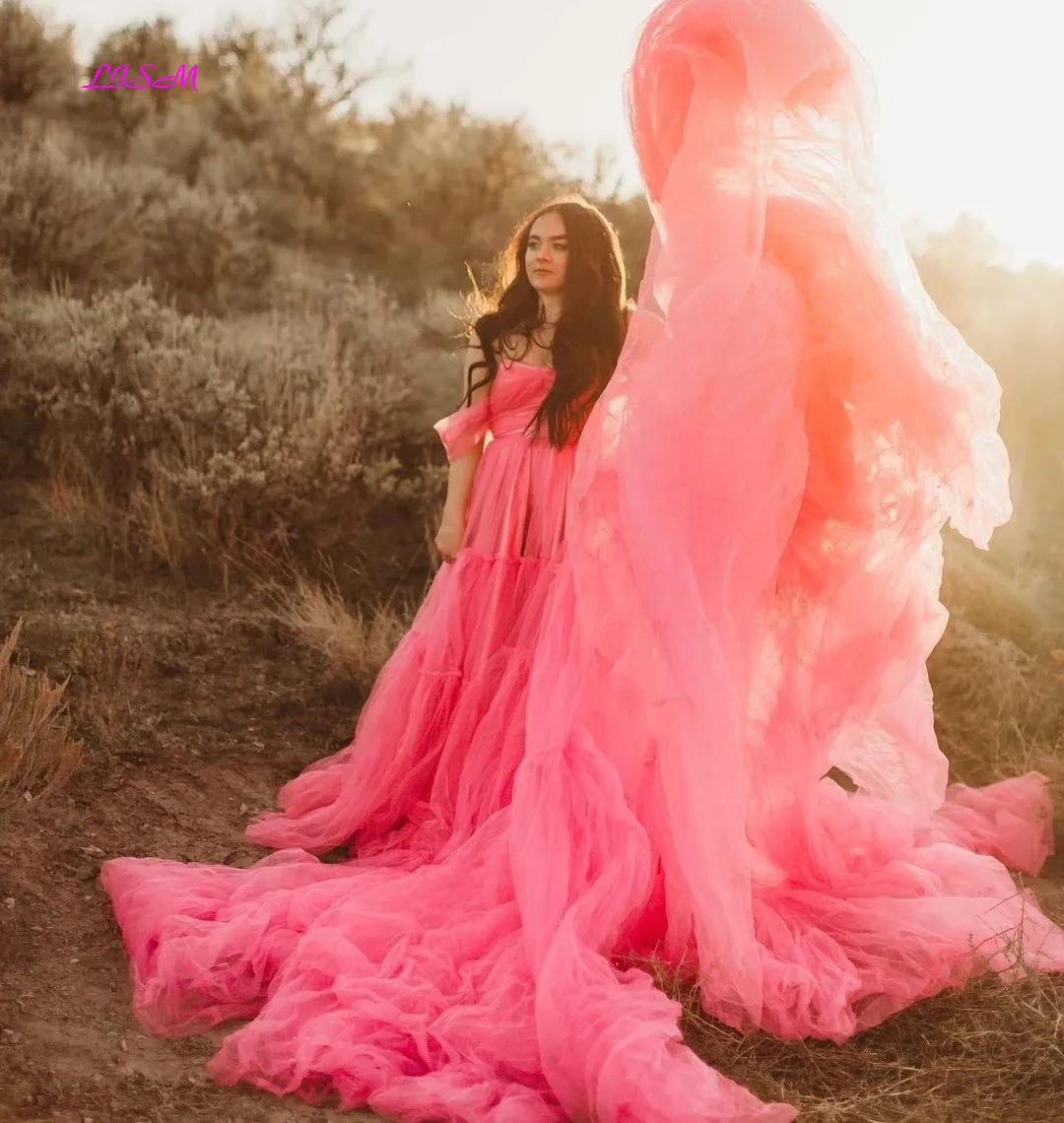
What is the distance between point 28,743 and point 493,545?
1686 mm

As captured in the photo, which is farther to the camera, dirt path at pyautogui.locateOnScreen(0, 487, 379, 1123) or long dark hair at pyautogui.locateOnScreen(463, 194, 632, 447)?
long dark hair at pyautogui.locateOnScreen(463, 194, 632, 447)

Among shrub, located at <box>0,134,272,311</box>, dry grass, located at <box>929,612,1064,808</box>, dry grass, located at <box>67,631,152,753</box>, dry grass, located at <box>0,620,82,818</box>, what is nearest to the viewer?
dry grass, located at <box>0,620,82,818</box>

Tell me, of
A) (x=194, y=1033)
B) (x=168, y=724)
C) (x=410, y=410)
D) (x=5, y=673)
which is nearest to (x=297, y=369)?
(x=410, y=410)

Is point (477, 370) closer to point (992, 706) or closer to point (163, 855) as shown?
point (163, 855)

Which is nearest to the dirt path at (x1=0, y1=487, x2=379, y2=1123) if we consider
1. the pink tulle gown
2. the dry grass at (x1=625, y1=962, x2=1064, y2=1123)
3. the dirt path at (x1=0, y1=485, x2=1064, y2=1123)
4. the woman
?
the dirt path at (x1=0, y1=485, x2=1064, y2=1123)

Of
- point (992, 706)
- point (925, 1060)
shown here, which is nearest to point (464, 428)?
point (925, 1060)

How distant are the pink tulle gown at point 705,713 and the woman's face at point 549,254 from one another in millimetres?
755

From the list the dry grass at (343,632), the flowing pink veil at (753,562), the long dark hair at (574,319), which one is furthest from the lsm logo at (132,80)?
the flowing pink veil at (753,562)

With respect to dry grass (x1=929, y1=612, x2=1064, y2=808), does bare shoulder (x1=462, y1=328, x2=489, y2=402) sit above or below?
above

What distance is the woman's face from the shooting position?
4.23m

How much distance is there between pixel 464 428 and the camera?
4344 millimetres

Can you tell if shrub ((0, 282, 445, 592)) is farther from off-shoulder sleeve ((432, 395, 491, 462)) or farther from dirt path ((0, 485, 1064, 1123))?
off-shoulder sleeve ((432, 395, 491, 462))

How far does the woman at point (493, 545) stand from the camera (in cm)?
416

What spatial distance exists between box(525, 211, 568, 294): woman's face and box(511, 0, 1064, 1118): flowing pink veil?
0.78 metres
